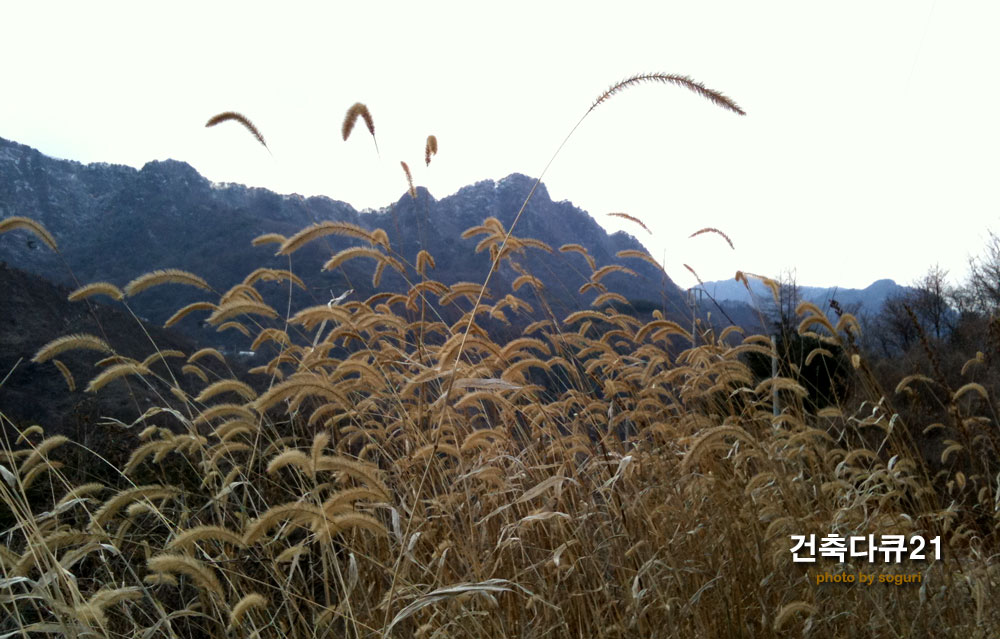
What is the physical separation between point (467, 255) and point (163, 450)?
94518 mm

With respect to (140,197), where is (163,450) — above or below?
below

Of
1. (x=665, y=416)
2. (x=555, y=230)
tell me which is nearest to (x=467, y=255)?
(x=555, y=230)

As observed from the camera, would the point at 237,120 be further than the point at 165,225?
No

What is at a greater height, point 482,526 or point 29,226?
point 29,226

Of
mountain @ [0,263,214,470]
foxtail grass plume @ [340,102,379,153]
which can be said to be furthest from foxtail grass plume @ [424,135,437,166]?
mountain @ [0,263,214,470]

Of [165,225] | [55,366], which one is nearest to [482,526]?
[55,366]

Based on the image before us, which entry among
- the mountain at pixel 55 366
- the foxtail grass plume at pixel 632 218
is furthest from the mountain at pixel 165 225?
the foxtail grass plume at pixel 632 218

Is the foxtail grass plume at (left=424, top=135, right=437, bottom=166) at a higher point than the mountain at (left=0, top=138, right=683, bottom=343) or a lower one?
lower

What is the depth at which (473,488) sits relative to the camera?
8.00 feet

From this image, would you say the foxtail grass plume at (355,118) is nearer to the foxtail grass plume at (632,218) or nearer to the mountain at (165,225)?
the foxtail grass plume at (632,218)

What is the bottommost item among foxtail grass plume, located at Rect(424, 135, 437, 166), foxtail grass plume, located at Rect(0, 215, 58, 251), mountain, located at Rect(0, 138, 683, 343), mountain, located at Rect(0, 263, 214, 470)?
mountain, located at Rect(0, 263, 214, 470)

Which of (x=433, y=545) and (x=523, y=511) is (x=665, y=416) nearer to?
(x=523, y=511)

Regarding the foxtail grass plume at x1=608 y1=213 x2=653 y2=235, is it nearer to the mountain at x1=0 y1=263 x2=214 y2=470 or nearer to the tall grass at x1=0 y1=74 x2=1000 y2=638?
the tall grass at x1=0 y1=74 x2=1000 y2=638

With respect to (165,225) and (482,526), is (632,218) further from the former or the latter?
(165,225)
